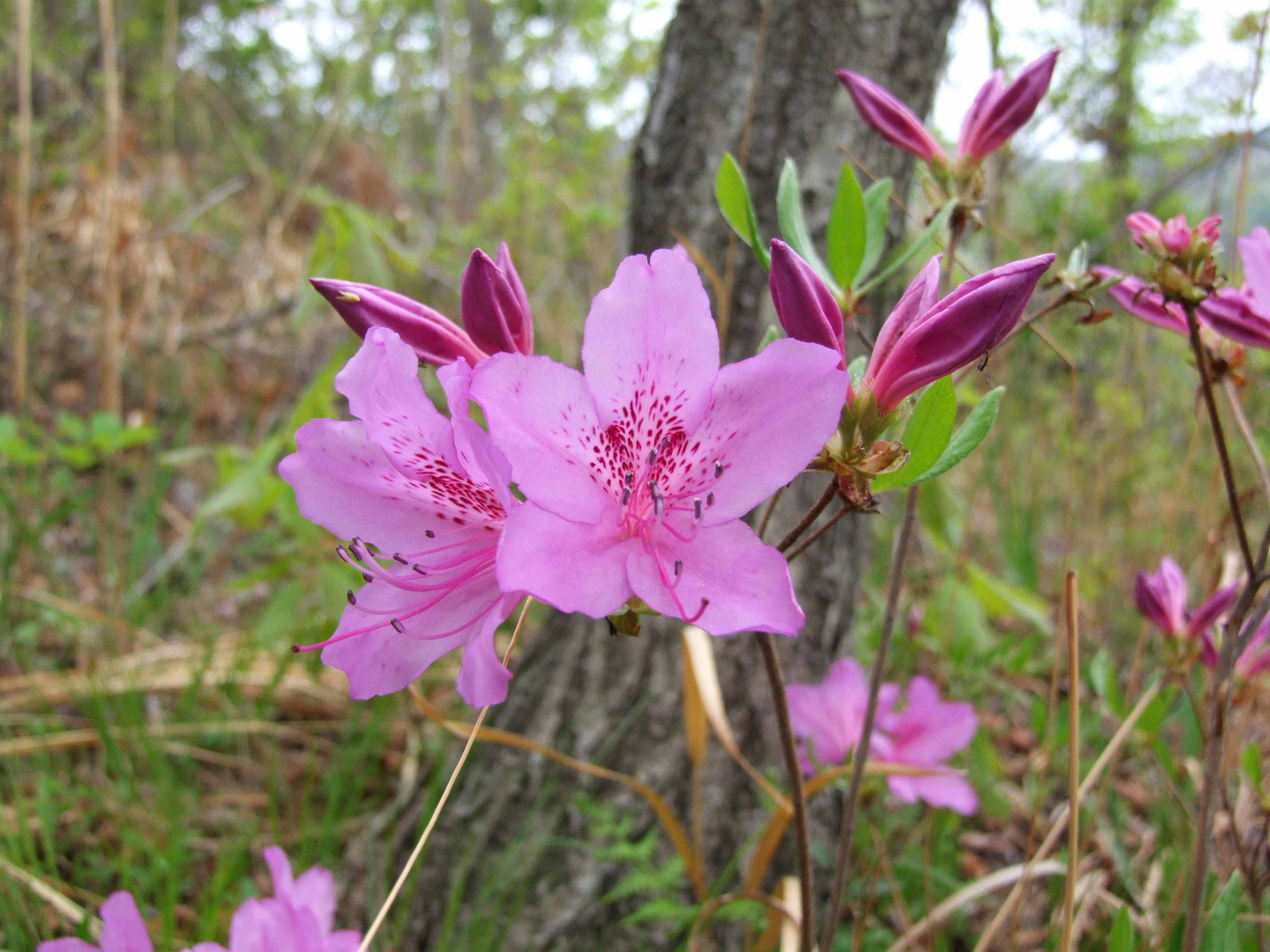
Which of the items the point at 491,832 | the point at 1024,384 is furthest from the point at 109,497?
the point at 1024,384

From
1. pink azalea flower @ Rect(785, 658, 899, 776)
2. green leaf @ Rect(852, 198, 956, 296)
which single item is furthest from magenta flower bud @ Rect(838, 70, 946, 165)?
pink azalea flower @ Rect(785, 658, 899, 776)

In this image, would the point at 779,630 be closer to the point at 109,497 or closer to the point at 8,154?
the point at 109,497

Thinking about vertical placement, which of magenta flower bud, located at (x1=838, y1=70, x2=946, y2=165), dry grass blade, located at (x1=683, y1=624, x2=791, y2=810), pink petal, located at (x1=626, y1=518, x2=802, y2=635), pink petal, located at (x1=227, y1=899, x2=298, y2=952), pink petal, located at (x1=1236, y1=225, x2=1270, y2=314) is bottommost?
pink petal, located at (x1=227, y1=899, x2=298, y2=952)

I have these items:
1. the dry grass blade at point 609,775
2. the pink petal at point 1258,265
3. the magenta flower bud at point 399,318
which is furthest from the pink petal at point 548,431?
the pink petal at point 1258,265

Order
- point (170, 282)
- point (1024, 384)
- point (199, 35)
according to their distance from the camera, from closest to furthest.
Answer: point (170, 282)
point (1024, 384)
point (199, 35)

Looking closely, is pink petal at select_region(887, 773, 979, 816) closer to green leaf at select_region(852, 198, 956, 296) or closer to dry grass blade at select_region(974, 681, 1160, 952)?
dry grass blade at select_region(974, 681, 1160, 952)

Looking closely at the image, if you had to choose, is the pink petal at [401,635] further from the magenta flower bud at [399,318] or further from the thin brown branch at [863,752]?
the thin brown branch at [863,752]
